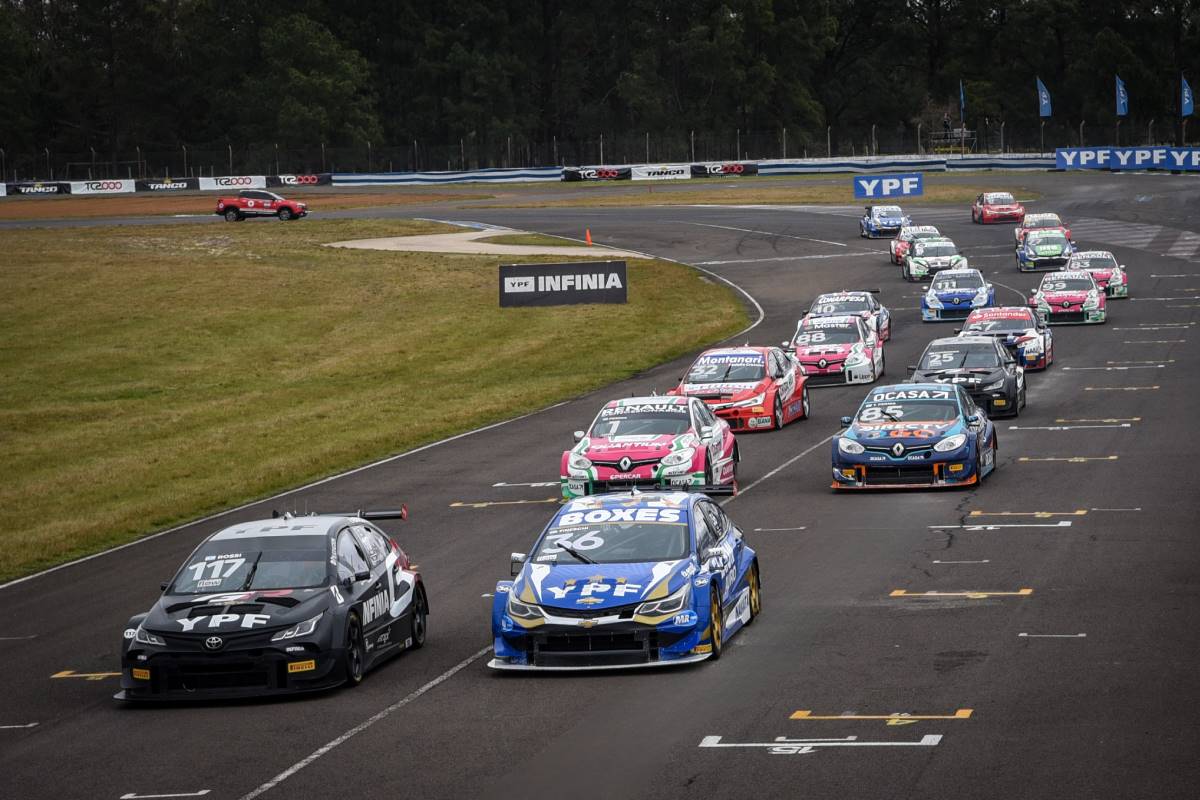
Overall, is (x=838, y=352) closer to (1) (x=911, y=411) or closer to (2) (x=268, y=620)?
(1) (x=911, y=411)

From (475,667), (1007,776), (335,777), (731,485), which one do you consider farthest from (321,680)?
(731,485)

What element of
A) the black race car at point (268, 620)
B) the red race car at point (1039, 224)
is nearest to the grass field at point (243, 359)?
the black race car at point (268, 620)

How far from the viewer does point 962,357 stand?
3300 centimetres

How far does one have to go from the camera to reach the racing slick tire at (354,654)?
15000 mm

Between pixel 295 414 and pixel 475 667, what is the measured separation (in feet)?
82.7

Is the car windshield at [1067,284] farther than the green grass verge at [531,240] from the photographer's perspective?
No

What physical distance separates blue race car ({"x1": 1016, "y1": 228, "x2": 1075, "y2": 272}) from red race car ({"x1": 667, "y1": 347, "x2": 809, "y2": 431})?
97.0ft

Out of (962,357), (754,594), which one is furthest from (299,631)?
(962,357)

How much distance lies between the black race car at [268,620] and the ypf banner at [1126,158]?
94326mm

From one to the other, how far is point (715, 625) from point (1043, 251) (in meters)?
48.4

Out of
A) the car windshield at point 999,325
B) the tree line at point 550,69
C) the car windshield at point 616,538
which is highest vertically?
the tree line at point 550,69

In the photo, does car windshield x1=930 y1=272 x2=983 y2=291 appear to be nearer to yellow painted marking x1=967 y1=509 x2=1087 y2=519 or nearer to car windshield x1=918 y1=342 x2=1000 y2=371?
car windshield x1=918 y1=342 x2=1000 y2=371

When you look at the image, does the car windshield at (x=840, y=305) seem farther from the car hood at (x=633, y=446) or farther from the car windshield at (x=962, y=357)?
the car hood at (x=633, y=446)

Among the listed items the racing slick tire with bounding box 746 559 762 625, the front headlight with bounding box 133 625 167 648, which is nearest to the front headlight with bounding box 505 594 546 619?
the racing slick tire with bounding box 746 559 762 625
